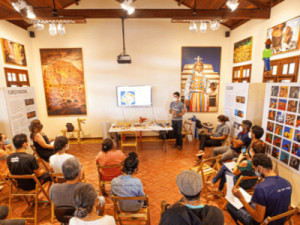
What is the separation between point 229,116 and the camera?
4758 mm

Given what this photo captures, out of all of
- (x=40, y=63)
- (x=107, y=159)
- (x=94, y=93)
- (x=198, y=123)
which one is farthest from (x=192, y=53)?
(x=40, y=63)

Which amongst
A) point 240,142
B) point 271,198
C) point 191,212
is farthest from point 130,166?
point 240,142

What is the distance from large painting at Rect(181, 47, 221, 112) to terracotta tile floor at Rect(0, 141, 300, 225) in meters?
1.59

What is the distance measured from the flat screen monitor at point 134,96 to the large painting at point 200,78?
52.2 inches

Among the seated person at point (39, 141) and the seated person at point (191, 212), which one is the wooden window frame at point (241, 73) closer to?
the seated person at point (191, 212)

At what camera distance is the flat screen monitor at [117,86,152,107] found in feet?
20.5

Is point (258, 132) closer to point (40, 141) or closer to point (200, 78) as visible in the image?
point (200, 78)

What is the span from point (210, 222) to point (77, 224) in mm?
1022

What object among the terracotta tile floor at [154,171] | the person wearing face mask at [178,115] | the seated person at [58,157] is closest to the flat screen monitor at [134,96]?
the person wearing face mask at [178,115]

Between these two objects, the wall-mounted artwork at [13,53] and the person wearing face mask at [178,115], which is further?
the person wearing face mask at [178,115]

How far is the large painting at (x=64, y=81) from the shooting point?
5.97 m

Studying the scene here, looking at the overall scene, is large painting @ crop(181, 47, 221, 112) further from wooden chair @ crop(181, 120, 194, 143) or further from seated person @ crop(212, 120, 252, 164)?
seated person @ crop(212, 120, 252, 164)

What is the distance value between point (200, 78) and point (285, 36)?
2.89 metres

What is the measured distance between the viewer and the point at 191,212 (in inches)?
46.4
